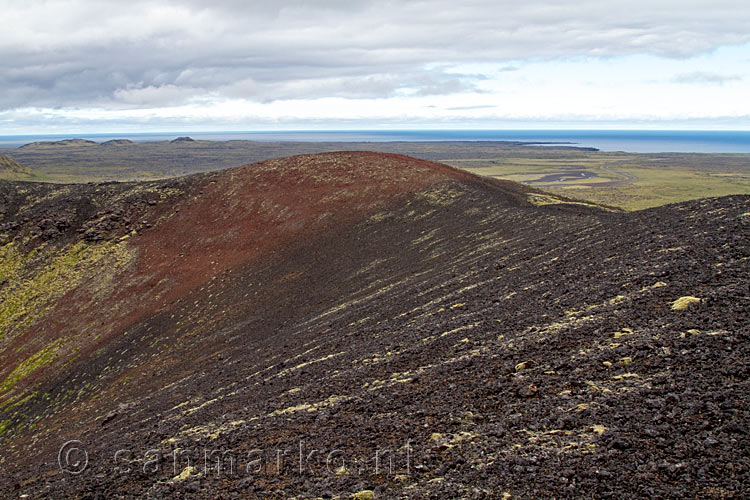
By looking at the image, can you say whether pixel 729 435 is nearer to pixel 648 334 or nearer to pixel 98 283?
pixel 648 334

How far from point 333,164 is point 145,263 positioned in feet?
51.8

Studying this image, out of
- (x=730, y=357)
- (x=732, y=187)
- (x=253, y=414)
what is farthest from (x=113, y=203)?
(x=732, y=187)

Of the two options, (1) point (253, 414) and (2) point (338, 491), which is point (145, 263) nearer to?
(1) point (253, 414)

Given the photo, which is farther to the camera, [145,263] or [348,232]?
A: [145,263]

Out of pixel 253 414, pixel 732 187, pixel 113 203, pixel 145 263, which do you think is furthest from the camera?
pixel 732 187

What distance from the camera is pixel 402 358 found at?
493 inches

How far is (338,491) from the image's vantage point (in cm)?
767

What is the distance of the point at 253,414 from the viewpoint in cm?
1143

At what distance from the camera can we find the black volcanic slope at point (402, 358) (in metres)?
7.45

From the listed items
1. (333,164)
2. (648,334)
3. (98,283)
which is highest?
(333,164)

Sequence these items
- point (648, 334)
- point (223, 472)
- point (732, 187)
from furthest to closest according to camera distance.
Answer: point (732, 187) < point (648, 334) < point (223, 472)

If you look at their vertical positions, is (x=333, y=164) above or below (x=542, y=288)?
above

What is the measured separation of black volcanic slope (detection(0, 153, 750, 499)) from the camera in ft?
24.4

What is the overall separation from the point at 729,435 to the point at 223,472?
787cm
